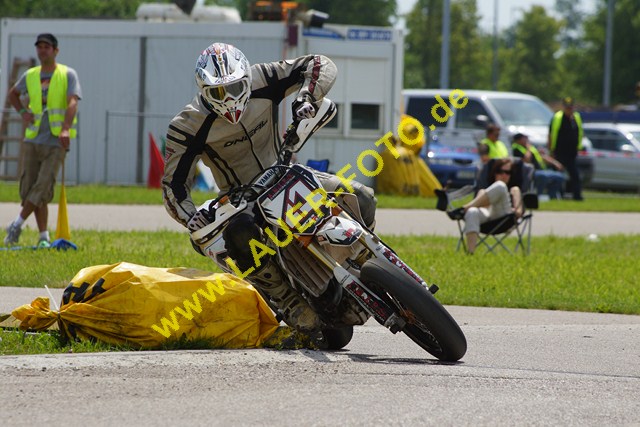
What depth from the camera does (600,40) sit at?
68125 mm

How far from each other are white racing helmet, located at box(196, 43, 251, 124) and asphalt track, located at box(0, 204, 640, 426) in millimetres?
1326

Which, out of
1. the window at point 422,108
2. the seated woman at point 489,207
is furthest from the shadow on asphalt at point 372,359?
the window at point 422,108

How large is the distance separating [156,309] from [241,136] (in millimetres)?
1145

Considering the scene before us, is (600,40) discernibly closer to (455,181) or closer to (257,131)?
(455,181)

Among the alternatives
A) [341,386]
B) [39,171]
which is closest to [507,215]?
[39,171]

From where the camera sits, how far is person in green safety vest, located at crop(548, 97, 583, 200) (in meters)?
24.7

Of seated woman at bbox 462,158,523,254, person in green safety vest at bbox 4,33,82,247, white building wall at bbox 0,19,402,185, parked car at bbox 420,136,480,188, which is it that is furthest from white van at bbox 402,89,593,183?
person in green safety vest at bbox 4,33,82,247

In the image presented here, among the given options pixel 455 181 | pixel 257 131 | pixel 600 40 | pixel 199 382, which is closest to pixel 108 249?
pixel 257 131

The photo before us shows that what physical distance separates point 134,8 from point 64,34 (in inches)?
1785

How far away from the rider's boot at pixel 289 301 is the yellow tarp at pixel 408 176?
54.0ft

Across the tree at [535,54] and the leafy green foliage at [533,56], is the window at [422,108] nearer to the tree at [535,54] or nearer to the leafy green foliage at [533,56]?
the leafy green foliage at [533,56]

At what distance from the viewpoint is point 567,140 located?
24.8 metres

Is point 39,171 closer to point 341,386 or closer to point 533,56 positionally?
point 341,386

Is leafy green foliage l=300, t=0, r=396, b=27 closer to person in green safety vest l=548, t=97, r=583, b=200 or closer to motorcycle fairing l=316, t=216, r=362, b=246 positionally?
person in green safety vest l=548, t=97, r=583, b=200
